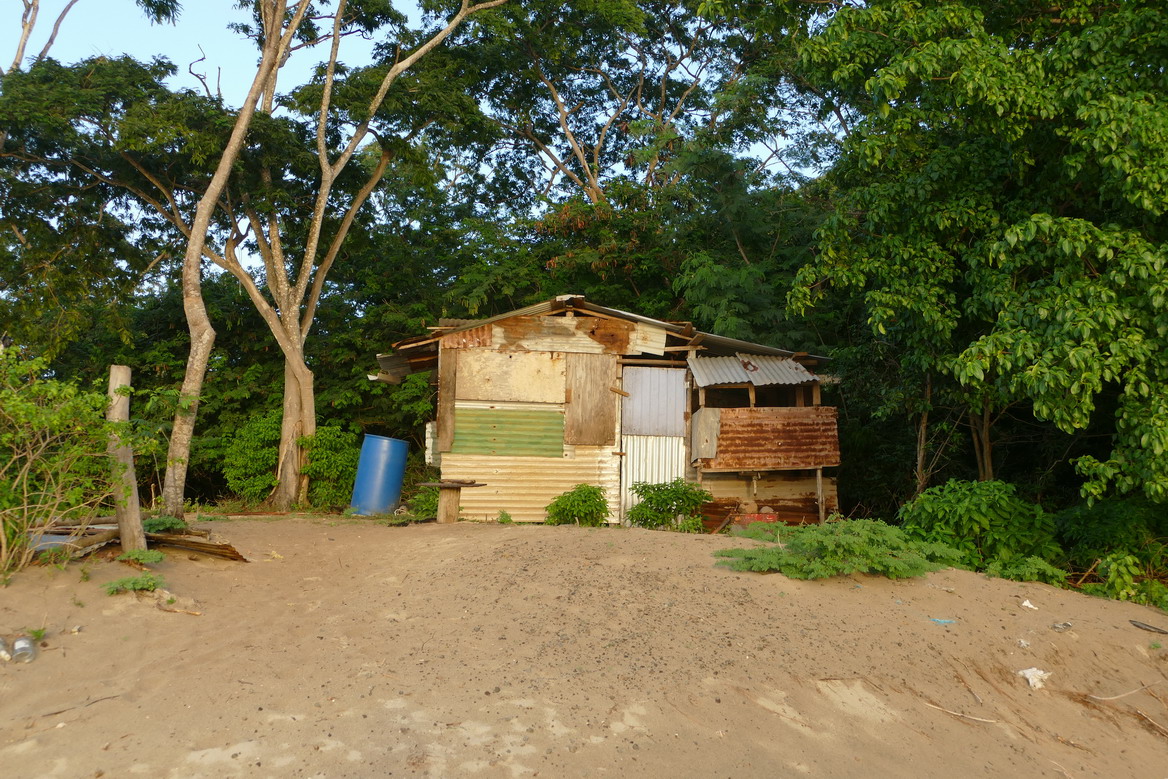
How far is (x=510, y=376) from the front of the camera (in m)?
11.9

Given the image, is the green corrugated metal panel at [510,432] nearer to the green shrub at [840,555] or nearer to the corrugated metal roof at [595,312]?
the corrugated metal roof at [595,312]

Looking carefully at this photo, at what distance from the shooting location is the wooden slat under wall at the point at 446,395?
1169 centimetres

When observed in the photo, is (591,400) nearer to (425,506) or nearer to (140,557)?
(425,506)

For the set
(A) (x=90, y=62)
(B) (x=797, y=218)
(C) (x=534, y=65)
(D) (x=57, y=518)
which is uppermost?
(C) (x=534, y=65)

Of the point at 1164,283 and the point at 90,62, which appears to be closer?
the point at 1164,283

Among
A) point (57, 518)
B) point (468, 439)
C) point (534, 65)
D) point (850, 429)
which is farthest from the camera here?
point (534, 65)

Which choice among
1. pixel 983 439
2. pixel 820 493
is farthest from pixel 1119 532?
pixel 820 493

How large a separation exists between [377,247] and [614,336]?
8946 millimetres

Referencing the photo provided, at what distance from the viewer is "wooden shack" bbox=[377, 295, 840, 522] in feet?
38.4

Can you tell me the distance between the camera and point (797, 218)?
635 inches

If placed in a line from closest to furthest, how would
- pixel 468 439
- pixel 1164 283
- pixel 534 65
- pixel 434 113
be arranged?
1. pixel 1164 283
2. pixel 468 439
3. pixel 434 113
4. pixel 534 65

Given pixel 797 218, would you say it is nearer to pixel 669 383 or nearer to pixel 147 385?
pixel 669 383

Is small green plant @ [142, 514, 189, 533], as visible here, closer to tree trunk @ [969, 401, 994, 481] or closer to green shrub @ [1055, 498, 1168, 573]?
green shrub @ [1055, 498, 1168, 573]

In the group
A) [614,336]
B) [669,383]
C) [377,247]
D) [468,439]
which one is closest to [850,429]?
[669,383]
